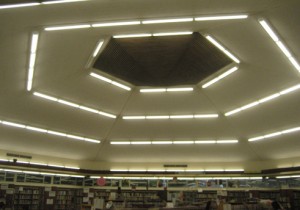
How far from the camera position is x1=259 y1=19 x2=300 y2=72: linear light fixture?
826 centimetres

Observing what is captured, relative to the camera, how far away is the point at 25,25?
8195mm

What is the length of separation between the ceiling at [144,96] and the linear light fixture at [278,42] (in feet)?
0.50

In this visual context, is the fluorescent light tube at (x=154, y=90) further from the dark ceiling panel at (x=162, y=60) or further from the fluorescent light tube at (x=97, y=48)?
the fluorescent light tube at (x=97, y=48)

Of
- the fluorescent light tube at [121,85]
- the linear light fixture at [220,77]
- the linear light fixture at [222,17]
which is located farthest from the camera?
the fluorescent light tube at [121,85]

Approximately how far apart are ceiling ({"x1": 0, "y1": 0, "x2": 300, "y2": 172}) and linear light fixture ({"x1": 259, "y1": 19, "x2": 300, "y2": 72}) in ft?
0.50

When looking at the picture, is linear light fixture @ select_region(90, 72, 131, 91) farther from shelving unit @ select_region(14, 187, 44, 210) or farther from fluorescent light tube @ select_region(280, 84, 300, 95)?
shelving unit @ select_region(14, 187, 44, 210)

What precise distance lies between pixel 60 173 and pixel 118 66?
32.0 ft

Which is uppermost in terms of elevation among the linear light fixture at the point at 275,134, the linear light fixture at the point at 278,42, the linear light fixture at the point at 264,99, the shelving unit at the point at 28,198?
the linear light fixture at the point at 278,42

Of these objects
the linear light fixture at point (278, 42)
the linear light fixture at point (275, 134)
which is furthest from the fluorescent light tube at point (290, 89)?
the linear light fixture at point (275, 134)

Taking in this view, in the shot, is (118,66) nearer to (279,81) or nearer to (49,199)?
(279,81)

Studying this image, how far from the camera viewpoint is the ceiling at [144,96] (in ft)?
25.4

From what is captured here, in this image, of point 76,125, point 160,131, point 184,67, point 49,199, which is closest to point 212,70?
point 184,67

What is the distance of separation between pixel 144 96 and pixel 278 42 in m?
6.63

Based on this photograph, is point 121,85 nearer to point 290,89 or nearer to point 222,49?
point 222,49
